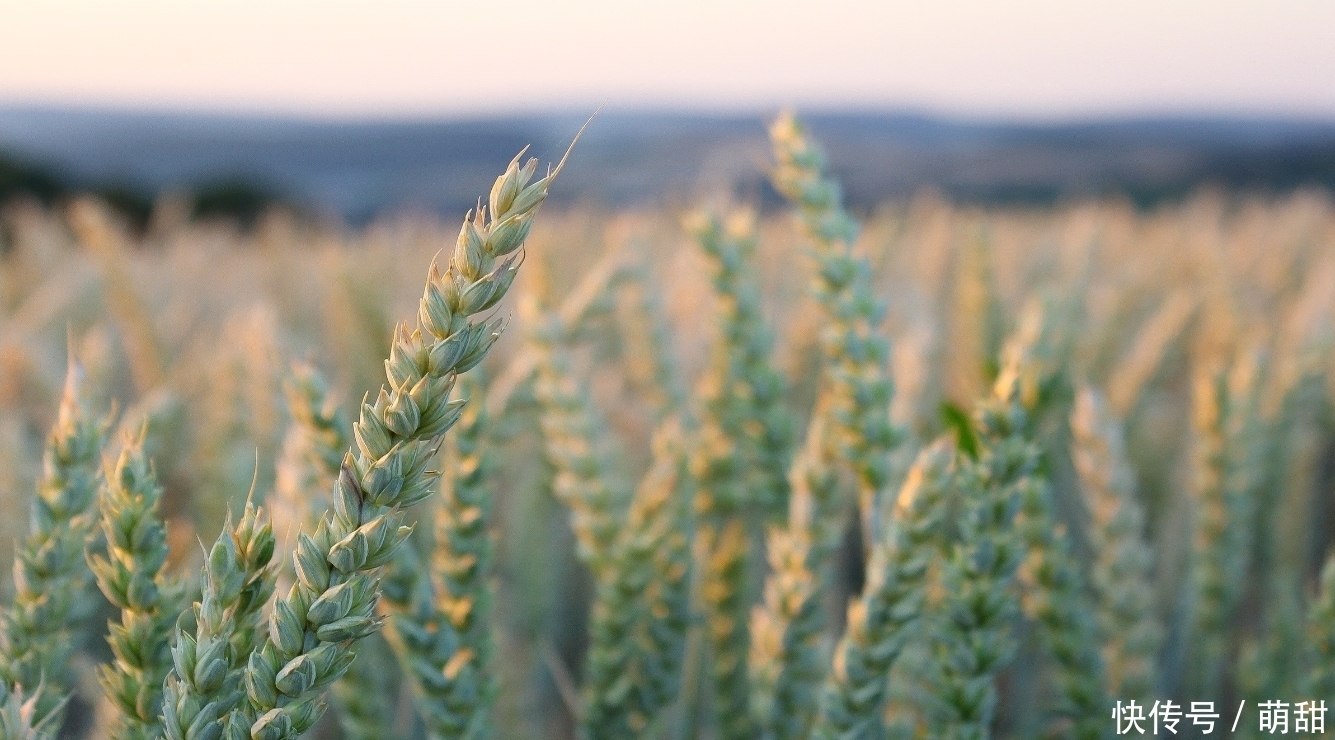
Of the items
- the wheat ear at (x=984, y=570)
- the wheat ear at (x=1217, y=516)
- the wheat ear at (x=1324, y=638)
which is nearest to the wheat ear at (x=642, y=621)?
the wheat ear at (x=984, y=570)

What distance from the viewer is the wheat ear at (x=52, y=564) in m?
0.55

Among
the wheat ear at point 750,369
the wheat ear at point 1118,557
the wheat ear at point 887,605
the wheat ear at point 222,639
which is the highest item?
the wheat ear at point 750,369

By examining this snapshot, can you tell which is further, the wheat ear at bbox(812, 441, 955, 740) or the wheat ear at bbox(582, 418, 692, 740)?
the wheat ear at bbox(582, 418, 692, 740)

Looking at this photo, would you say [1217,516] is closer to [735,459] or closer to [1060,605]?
[1060,605]

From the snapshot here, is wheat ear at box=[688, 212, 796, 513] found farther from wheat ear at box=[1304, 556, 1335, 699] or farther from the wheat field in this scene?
wheat ear at box=[1304, 556, 1335, 699]

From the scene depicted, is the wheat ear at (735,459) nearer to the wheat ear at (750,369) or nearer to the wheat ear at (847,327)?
the wheat ear at (750,369)

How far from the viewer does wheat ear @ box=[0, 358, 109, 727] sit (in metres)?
0.55

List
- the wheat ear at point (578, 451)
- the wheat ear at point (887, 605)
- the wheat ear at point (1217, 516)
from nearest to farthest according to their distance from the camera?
the wheat ear at point (887, 605), the wheat ear at point (578, 451), the wheat ear at point (1217, 516)

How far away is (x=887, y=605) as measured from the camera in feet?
2.11

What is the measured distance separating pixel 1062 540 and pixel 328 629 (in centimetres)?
64


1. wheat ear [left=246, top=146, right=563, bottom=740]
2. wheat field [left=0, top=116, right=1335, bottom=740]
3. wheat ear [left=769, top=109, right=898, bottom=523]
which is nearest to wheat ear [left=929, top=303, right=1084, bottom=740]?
wheat field [left=0, top=116, right=1335, bottom=740]

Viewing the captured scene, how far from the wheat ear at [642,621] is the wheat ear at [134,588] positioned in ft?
1.31

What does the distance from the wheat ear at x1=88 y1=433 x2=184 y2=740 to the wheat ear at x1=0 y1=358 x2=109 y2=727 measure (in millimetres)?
55

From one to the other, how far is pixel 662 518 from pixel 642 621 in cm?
11
